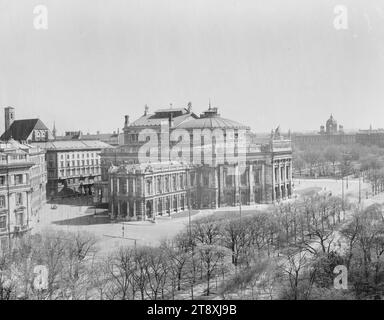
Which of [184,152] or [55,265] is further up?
[184,152]

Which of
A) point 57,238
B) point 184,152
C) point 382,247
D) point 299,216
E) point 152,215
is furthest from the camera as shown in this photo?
point 184,152

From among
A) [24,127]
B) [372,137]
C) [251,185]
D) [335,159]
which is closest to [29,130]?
[24,127]

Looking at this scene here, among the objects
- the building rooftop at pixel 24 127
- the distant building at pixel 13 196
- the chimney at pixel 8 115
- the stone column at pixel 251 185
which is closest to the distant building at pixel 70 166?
the building rooftop at pixel 24 127

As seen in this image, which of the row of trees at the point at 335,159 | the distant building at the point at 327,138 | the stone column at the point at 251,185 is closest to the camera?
the stone column at the point at 251,185

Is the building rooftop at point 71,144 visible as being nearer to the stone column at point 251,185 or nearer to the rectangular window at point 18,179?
the stone column at point 251,185

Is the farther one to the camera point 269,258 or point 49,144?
point 49,144

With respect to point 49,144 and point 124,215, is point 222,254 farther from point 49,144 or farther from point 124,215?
point 49,144

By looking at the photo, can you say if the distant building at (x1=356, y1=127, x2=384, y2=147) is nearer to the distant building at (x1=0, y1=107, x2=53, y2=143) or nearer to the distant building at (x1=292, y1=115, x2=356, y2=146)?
the distant building at (x1=292, y1=115, x2=356, y2=146)
